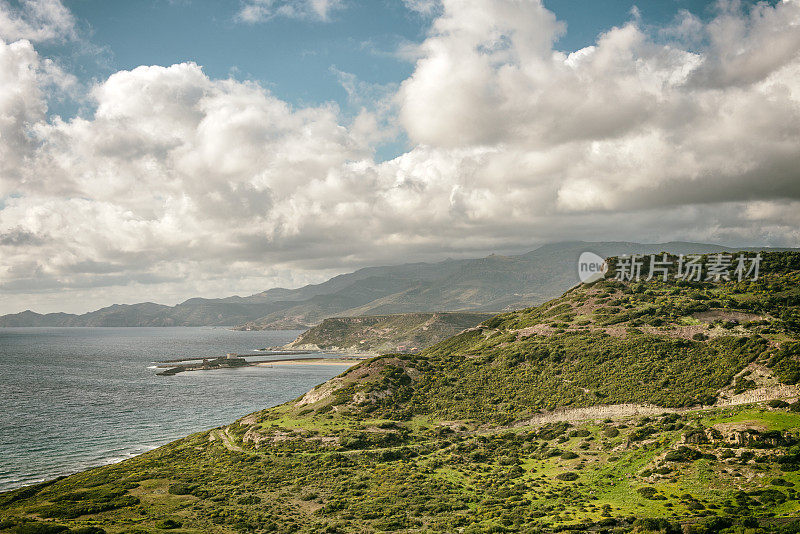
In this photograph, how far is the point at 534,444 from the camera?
75.9 metres

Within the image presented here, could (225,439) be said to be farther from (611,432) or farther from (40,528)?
(611,432)

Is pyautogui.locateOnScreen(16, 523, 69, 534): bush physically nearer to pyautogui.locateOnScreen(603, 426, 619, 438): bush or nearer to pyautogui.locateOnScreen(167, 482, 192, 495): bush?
pyautogui.locateOnScreen(167, 482, 192, 495): bush

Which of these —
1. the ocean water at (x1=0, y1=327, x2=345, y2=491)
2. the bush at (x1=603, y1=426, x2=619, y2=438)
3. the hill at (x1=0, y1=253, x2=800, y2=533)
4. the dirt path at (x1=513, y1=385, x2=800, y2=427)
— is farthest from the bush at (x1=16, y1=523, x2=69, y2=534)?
the bush at (x1=603, y1=426, x2=619, y2=438)

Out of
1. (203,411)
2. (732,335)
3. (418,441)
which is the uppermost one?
(732,335)

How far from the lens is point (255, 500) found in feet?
199

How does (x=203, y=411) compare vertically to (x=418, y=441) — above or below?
below

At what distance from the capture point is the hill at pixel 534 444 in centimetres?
5009

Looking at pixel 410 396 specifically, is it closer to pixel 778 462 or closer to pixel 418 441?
pixel 418 441

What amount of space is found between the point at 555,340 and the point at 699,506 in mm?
69016

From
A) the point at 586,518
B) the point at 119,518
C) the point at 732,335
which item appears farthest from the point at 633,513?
the point at 732,335

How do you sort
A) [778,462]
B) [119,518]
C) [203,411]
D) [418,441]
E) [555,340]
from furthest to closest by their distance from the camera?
[203,411], [555,340], [418,441], [119,518], [778,462]

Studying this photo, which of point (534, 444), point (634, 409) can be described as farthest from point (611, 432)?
point (534, 444)

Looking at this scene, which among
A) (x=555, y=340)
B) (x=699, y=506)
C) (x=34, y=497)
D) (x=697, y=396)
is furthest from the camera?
(x=555, y=340)

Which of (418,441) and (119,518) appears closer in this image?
(119,518)
